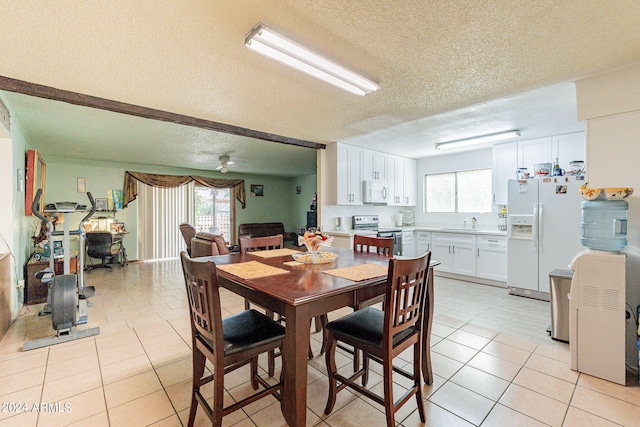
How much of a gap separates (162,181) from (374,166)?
5.36 m

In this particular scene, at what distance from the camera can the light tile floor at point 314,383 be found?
170cm

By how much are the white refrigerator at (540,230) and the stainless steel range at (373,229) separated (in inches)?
67.8

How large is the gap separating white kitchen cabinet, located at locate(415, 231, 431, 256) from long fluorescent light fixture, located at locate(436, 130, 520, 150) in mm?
1679

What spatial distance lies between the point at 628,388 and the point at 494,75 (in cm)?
253

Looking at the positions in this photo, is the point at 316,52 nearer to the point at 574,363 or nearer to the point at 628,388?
the point at 574,363

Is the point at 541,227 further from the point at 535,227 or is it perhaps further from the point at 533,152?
the point at 533,152

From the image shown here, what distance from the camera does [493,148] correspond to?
4.89 m

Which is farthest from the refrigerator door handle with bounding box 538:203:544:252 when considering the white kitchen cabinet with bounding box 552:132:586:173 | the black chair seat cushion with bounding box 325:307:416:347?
the black chair seat cushion with bounding box 325:307:416:347

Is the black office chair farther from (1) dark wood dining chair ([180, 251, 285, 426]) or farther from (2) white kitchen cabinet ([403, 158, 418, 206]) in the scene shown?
(2) white kitchen cabinet ([403, 158, 418, 206])

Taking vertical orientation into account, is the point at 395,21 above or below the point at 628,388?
above

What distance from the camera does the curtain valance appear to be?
666 centimetres

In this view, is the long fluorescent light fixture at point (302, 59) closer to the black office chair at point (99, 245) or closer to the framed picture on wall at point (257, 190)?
the black office chair at point (99, 245)

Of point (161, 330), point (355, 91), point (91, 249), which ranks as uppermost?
point (355, 91)

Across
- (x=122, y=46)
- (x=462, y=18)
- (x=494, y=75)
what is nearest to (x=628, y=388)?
(x=494, y=75)
